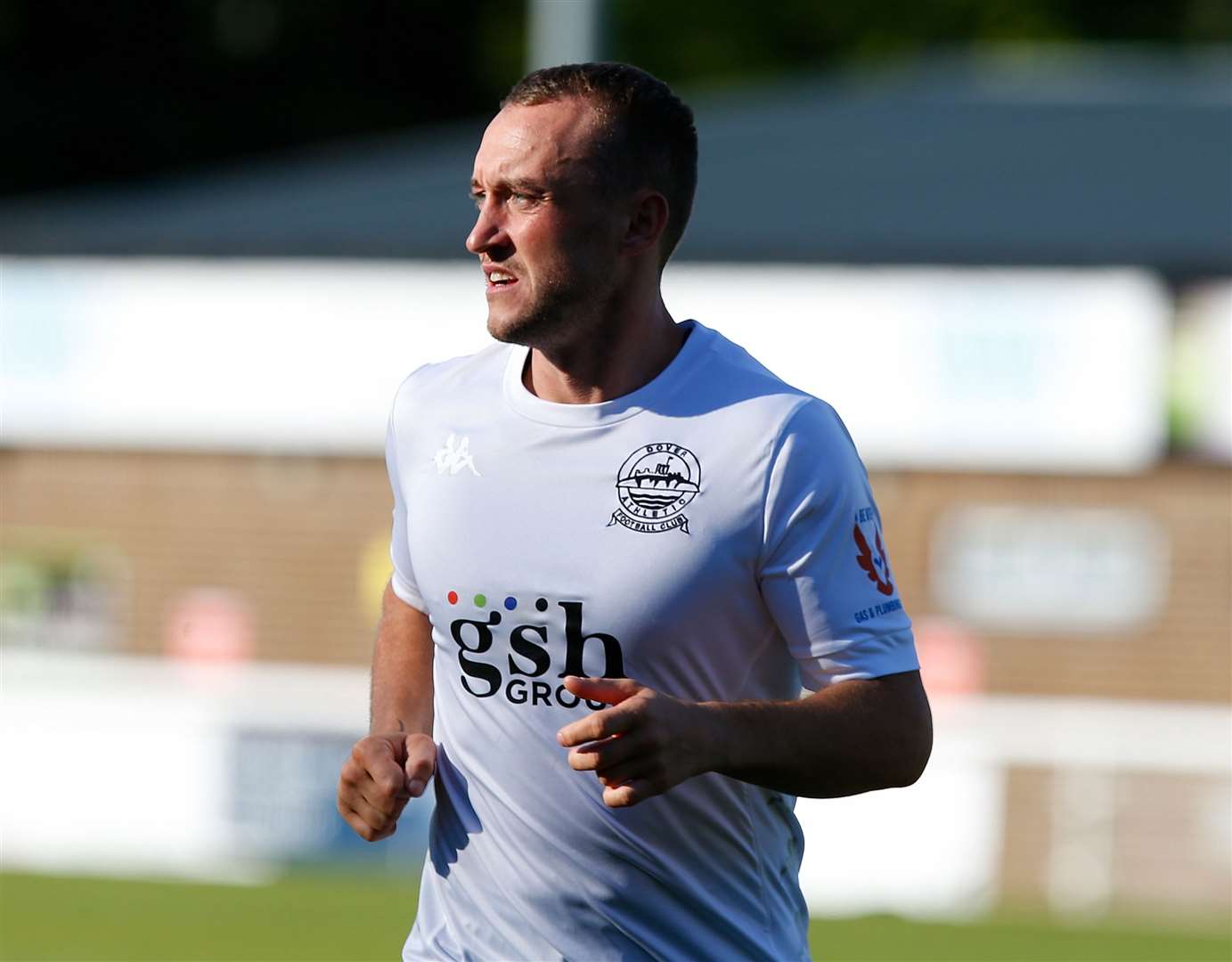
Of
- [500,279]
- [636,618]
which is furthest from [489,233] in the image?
[636,618]

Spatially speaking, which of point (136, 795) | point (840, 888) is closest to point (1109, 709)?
point (840, 888)

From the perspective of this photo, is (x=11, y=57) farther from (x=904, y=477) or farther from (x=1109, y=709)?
(x=1109, y=709)

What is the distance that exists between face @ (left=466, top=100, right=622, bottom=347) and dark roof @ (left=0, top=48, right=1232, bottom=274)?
11556mm

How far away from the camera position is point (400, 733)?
356 centimetres

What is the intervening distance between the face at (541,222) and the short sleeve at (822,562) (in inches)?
16.6

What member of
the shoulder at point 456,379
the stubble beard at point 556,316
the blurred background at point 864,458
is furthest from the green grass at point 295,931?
the stubble beard at point 556,316

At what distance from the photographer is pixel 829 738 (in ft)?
10.5

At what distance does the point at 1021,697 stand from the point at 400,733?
11.6 metres

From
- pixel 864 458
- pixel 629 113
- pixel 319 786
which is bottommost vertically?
pixel 629 113

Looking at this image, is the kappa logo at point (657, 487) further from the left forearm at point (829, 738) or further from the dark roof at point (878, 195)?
the dark roof at point (878, 195)

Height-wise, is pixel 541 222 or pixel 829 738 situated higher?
pixel 541 222

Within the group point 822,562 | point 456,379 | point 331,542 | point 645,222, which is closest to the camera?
point 822,562

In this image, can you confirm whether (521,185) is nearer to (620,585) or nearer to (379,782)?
(620,585)

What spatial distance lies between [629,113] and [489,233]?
0.95ft
